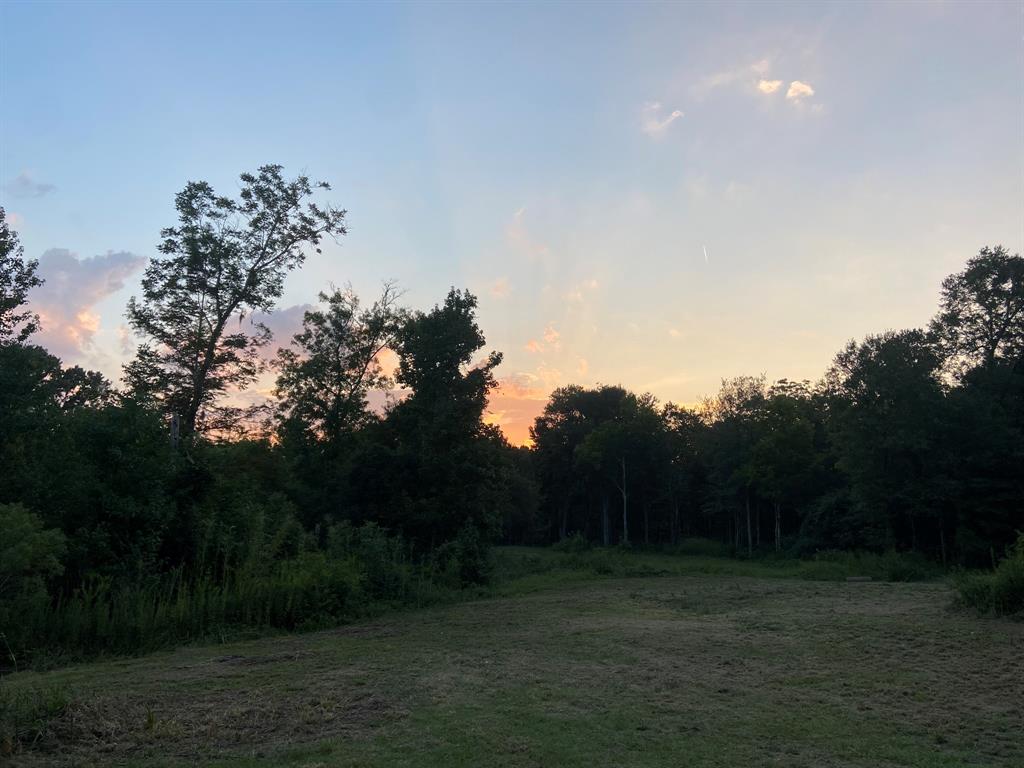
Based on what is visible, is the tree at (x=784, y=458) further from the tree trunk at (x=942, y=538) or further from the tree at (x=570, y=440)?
the tree at (x=570, y=440)

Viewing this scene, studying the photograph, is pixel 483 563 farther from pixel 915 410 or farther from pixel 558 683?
pixel 915 410

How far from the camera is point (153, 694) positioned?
23.2 feet

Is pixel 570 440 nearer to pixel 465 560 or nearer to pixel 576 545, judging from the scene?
pixel 576 545

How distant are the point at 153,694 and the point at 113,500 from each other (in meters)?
6.84

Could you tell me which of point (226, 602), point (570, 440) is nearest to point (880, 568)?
point (226, 602)

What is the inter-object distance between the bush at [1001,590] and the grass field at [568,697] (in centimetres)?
59

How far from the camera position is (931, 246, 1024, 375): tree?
31.0 metres

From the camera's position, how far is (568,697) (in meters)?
6.96

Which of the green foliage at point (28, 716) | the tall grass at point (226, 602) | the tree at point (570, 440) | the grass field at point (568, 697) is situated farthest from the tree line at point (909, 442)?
the green foliage at point (28, 716)

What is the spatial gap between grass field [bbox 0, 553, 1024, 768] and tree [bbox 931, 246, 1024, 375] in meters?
24.5

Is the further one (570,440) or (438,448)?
(570,440)

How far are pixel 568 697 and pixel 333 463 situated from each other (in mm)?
22424

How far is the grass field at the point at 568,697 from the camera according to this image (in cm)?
517

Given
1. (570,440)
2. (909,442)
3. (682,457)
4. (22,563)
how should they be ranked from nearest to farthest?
(22,563)
(909,442)
(682,457)
(570,440)
